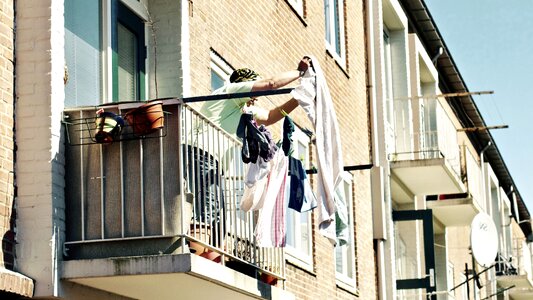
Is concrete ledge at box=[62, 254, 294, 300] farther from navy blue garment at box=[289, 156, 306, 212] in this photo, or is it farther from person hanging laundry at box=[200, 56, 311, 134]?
person hanging laundry at box=[200, 56, 311, 134]

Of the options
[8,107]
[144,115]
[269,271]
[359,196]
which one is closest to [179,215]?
[144,115]

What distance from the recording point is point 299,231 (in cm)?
1641

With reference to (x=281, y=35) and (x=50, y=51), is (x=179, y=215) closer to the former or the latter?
(x=50, y=51)

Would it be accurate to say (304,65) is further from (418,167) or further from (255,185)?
(418,167)

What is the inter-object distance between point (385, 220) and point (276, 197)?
9.05 meters

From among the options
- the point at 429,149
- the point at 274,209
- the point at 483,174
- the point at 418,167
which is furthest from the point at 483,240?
the point at 274,209

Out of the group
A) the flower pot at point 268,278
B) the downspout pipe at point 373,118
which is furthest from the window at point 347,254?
the flower pot at point 268,278

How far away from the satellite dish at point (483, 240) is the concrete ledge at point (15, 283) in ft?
54.8

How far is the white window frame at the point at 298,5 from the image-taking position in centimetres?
1670

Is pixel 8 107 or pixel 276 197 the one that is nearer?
pixel 8 107

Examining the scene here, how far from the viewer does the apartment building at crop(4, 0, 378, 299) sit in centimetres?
Result: 980

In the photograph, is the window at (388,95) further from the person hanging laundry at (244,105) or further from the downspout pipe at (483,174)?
the person hanging laundry at (244,105)

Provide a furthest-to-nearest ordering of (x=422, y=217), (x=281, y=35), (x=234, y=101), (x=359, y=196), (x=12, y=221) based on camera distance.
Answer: (x=422, y=217)
(x=359, y=196)
(x=281, y=35)
(x=234, y=101)
(x=12, y=221)

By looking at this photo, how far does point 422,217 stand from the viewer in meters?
22.8
